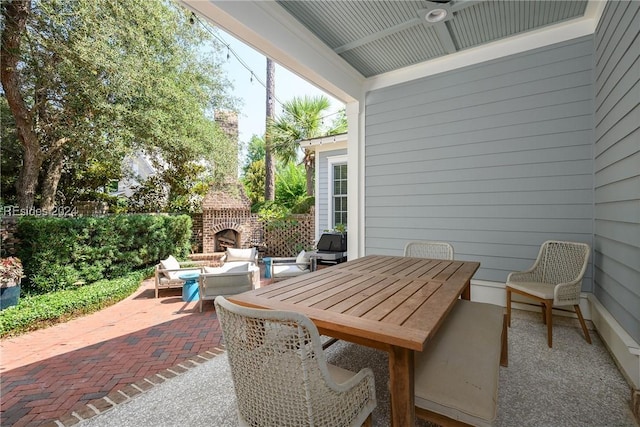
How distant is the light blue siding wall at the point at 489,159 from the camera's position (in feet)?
10.3

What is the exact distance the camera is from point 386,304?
150cm

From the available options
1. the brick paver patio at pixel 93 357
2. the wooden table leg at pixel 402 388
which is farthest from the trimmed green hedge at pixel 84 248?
the wooden table leg at pixel 402 388

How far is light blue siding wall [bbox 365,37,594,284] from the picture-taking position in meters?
3.15

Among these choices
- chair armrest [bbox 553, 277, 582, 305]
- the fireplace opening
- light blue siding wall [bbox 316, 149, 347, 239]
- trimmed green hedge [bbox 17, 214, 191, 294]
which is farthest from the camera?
the fireplace opening

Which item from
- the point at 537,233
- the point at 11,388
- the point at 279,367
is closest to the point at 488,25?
the point at 537,233

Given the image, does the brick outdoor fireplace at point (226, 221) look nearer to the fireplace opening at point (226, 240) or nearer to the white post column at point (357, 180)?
the fireplace opening at point (226, 240)

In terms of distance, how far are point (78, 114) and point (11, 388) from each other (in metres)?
4.73

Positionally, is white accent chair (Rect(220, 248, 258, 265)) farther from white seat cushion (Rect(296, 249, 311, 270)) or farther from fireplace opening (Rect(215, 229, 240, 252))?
fireplace opening (Rect(215, 229, 240, 252))

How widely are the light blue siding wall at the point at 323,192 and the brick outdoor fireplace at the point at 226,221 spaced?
8.14 ft

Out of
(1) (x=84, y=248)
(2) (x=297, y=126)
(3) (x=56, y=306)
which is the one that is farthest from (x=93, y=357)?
(2) (x=297, y=126)

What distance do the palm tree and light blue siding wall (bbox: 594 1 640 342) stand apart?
27.9 feet

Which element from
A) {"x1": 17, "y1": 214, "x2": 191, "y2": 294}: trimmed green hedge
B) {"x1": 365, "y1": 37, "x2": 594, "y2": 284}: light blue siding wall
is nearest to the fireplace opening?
{"x1": 17, "y1": 214, "x2": 191, "y2": 294}: trimmed green hedge

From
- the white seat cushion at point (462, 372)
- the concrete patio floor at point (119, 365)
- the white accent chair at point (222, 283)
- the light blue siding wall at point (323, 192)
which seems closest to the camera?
the white seat cushion at point (462, 372)

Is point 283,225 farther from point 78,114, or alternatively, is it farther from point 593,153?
point 593,153
